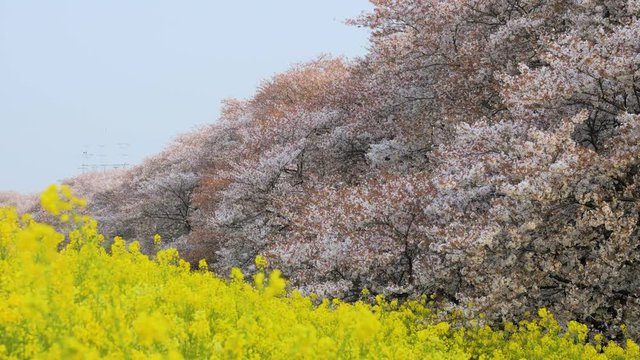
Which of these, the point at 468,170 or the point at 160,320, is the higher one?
the point at 160,320

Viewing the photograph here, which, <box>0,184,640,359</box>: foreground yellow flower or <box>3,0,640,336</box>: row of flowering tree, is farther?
<box>3,0,640,336</box>: row of flowering tree

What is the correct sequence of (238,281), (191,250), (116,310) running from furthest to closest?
(191,250), (238,281), (116,310)

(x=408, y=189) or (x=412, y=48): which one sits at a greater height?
(x=412, y=48)

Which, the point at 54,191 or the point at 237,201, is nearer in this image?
the point at 54,191

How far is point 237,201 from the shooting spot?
65.5 feet

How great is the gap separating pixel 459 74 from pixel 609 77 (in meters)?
5.86

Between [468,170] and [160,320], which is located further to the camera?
[468,170]

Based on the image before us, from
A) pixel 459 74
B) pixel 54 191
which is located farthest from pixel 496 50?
pixel 54 191

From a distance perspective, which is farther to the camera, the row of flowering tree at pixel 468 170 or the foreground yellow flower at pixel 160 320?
the row of flowering tree at pixel 468 170

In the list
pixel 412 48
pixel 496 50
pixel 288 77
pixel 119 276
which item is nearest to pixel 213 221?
pixel 412 48

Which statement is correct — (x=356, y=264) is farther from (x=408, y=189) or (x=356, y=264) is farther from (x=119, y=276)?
(x=119, y=276)

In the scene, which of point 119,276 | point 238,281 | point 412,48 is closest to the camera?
point 119,276

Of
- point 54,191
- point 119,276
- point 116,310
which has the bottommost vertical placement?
point 119,276

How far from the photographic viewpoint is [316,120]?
20547 mm
